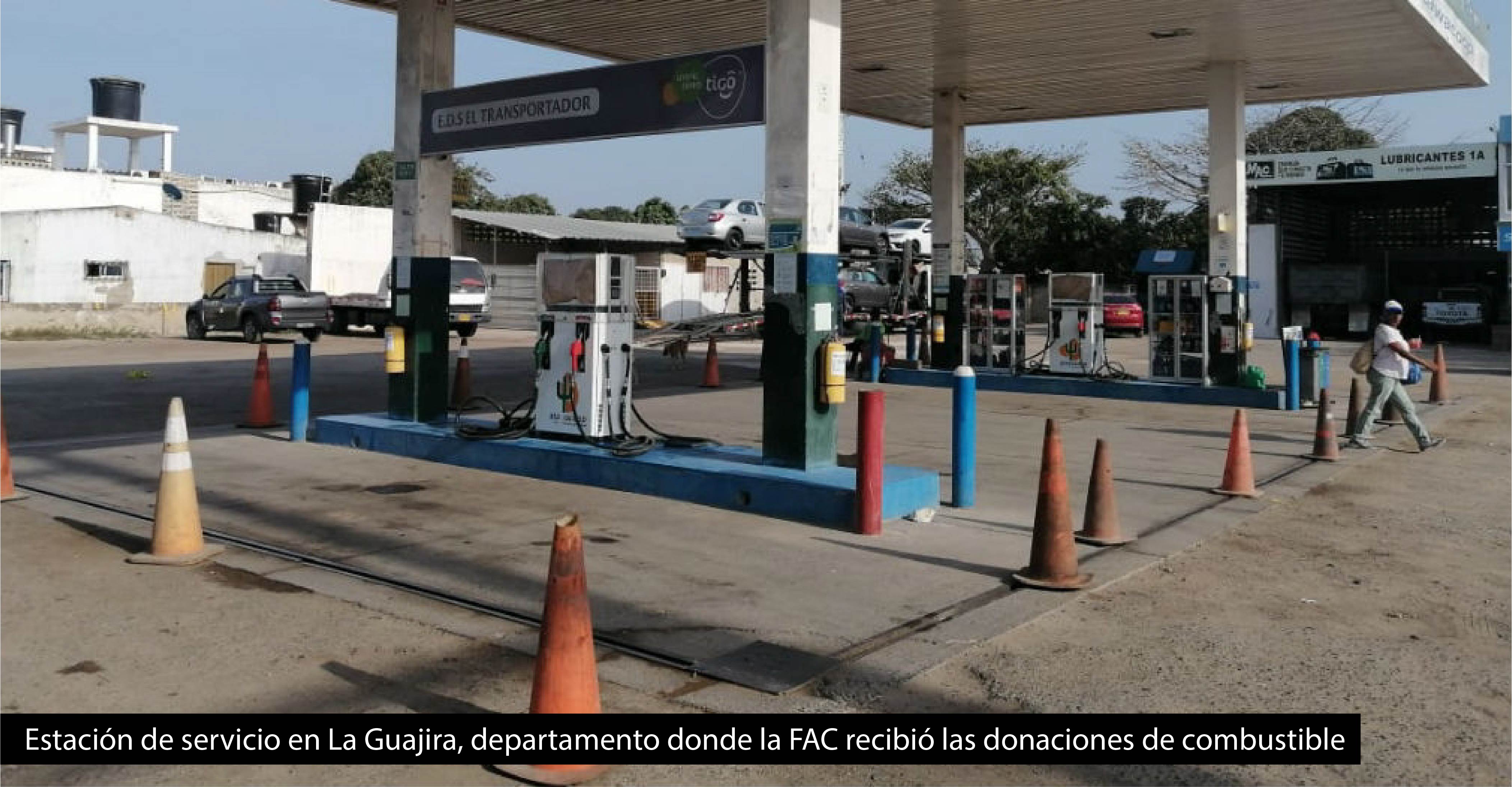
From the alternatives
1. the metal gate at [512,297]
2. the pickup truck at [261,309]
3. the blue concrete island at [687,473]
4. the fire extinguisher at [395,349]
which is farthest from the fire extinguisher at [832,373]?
the metal gate at [512,297]

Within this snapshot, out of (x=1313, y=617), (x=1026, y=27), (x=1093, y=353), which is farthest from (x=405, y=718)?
(x=1093, y=353)

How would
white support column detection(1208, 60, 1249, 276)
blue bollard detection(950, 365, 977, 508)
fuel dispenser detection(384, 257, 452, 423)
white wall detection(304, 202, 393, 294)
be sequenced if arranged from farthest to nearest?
white wall detection(304, 202, 393, 294) → white support column detection(1208, 60, 1249, 276) → fuel dispenser detection(384, 257, 452, 423) → blue bollard detection(950, 365, 977, 508)

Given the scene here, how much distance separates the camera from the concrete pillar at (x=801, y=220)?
29.8 ft

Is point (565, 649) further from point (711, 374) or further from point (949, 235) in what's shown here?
point (949, 235)

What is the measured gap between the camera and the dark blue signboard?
9.51 meters

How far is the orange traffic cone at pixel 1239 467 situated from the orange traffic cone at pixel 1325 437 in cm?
249

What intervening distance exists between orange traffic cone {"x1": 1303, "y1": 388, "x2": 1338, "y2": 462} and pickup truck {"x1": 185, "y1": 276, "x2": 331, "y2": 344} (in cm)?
2476

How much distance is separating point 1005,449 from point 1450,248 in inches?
1341

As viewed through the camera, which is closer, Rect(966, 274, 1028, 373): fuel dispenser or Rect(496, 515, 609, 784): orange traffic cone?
Rect(496, 515, 609, 784): orange traffic cone

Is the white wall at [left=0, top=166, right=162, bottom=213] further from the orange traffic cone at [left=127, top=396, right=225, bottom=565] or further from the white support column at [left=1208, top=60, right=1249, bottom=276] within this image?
the orange traffic cone at [left=127, top=396, right=225, bottom=565]

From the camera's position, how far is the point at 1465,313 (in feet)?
120

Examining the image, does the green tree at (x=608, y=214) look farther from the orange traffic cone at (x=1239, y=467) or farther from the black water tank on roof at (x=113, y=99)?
the orange traffic cone at (x=1239, y=467)

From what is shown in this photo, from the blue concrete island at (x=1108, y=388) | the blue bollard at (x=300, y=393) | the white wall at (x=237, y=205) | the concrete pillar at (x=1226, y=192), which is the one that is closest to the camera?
the blue bollard at (x=300, y=393)

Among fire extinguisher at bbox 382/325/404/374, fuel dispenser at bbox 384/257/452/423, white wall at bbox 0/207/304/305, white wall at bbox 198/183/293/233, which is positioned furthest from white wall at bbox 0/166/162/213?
fire extinguisher at bbox 382/325/404/374
